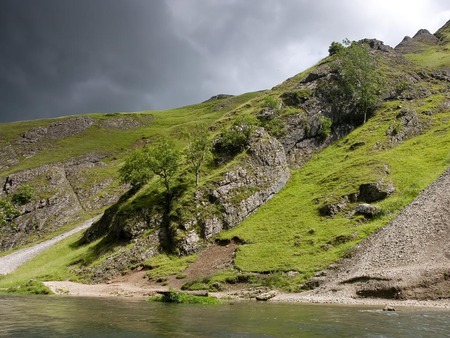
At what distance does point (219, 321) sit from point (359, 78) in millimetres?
115343

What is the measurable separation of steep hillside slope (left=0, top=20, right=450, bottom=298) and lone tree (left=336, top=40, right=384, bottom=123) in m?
2.50

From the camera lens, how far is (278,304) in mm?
43969

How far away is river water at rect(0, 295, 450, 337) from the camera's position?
26.0 m

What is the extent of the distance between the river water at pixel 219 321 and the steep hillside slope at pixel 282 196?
16.9 metres

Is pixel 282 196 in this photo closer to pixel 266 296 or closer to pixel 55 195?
pixel 266 296

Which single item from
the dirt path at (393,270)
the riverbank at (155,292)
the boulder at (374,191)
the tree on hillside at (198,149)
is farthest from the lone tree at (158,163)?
the boulder at (374,191)

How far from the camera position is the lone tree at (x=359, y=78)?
406 ft

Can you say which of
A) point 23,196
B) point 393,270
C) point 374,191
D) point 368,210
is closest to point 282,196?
point 374,191

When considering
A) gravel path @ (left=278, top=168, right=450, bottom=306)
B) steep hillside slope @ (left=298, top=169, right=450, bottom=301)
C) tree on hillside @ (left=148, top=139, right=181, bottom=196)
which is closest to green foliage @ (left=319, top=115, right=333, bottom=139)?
tree on hillside @ (left=148, top=139, right=181, bottom=196)

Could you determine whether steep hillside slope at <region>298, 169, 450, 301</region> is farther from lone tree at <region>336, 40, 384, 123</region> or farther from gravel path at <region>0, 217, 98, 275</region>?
gravel path at <region>0, 217, 98, 275</region>

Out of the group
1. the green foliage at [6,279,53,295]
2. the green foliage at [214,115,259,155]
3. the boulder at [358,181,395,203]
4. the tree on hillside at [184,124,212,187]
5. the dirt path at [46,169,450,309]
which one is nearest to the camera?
the dirt path at [46,169,450,309]

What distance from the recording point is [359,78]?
130000mm

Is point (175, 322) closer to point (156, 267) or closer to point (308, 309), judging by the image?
point (308, 309)

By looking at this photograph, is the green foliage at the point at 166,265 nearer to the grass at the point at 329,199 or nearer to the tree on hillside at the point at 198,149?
the grass at the point at 329,199
